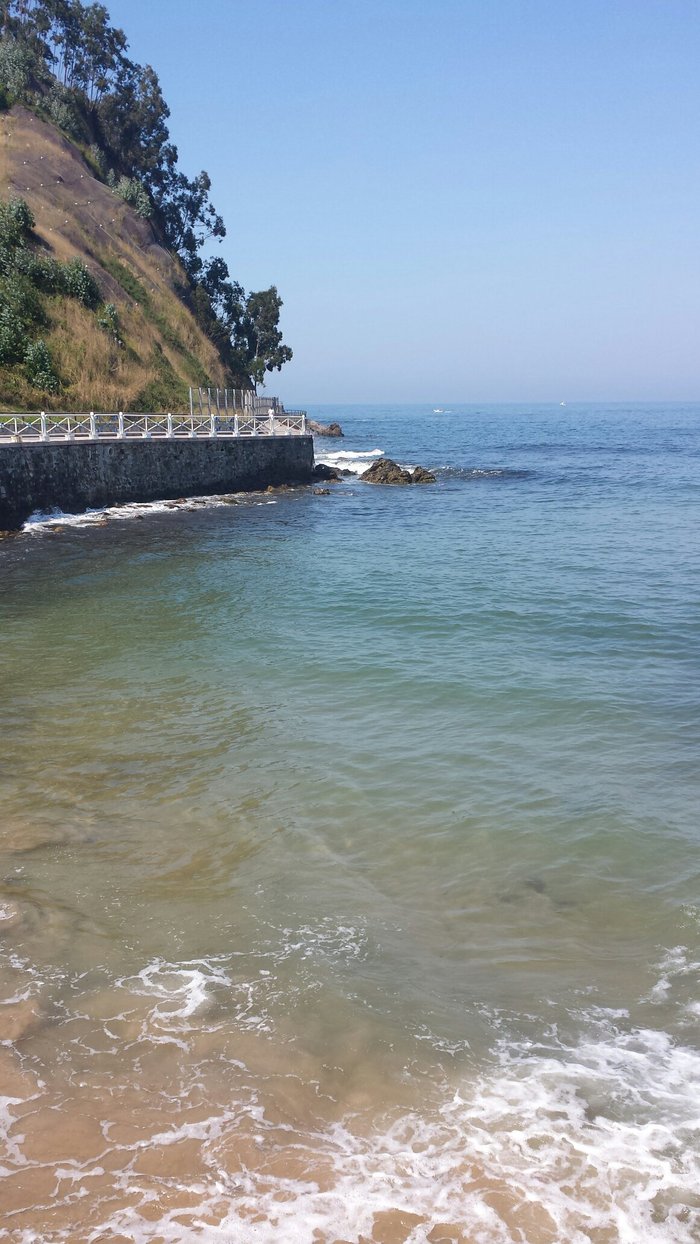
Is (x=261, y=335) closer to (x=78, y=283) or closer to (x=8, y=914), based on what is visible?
(x=78, y=283)

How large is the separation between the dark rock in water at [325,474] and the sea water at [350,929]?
29202 millimetres

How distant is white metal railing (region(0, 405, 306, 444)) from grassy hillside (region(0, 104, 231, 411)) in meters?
4.48

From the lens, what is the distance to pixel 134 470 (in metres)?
33.6

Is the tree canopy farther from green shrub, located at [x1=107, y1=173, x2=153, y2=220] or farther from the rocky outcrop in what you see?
the rocky outcrop

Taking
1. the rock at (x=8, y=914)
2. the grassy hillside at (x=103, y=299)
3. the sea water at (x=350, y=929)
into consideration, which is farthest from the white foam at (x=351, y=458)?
the rock at (x=8, y=914)

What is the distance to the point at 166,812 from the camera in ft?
29.6

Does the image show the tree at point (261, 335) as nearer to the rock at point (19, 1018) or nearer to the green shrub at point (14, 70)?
the green shrub at point (14, 70)

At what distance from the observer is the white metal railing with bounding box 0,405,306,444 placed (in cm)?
2948

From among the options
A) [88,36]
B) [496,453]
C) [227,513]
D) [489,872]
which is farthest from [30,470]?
[88,36]

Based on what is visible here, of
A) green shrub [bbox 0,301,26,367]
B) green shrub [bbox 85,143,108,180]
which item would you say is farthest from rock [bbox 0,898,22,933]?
green shrub [bbox 85,143,108,180]

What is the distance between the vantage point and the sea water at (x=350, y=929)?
455cm

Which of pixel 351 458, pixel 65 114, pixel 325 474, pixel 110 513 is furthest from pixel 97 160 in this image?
pixel 110 513

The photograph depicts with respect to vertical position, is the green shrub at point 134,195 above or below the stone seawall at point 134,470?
above

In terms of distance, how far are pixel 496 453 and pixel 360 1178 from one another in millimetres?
69248
